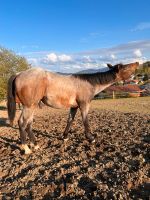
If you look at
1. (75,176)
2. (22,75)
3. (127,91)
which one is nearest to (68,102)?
(22,75)

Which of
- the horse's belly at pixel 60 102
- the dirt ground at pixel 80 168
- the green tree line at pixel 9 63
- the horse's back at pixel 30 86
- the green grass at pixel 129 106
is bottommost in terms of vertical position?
the green grass at pixel 129 106

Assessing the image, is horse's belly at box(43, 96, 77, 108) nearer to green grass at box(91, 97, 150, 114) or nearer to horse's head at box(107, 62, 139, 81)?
horse's head at box(107, 62, 139, 81)

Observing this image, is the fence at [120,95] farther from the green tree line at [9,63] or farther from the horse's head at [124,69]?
the horse's head at [124,69]

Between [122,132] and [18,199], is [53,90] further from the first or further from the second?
[18,199]

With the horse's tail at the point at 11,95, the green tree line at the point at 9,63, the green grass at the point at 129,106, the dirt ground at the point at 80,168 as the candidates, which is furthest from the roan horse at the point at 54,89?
the green tree line at the point at 9,63

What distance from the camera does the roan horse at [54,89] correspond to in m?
7.15

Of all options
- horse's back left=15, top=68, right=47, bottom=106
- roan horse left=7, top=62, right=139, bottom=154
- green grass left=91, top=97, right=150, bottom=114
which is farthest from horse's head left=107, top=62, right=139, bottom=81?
green grass left=91, top=97, right=150, bottom=114

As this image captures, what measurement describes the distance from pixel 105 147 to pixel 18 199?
9.47 feet

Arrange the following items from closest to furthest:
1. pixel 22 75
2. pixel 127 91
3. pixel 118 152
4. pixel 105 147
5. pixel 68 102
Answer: pixel 118 152, pixel 105 147, pixel 22 75, pixel 68 102, pixel 127 91

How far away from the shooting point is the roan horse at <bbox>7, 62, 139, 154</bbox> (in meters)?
7.15

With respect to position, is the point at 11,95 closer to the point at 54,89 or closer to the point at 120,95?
the point at 54,89

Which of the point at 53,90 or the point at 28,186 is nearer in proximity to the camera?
the point at 28,186

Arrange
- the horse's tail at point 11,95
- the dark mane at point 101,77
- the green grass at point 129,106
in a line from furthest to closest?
the green grass at point 129,106 < the dark mane at point 101,77 < the horse's tail at point 11,95

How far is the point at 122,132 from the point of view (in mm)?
8367
